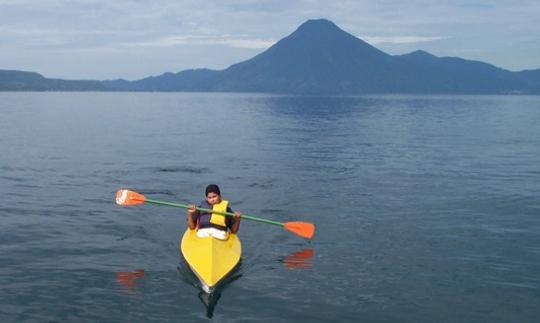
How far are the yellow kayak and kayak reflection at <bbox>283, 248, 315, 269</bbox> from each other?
1544mm

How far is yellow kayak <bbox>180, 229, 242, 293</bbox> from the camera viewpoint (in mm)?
12844

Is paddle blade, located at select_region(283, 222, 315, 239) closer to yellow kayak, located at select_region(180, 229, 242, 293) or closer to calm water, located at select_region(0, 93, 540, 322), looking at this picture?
calm water, located at select_region(0, 93, 540, 322)

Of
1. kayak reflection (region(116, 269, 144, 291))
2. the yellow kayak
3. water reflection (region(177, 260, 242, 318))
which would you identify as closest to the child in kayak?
the yellow kayak

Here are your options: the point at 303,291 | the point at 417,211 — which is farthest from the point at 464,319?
the point at 417,211

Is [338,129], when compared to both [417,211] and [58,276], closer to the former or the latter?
[417,211]

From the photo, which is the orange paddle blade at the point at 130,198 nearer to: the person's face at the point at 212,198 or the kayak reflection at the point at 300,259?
the person's face at the point at 212,198

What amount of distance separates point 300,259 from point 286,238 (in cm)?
221

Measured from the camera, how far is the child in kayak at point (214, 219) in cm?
1472

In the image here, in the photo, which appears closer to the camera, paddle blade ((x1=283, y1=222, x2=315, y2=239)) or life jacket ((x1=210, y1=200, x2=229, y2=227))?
life jacket ((x1=210, y1=200, x2=229, y2=227))

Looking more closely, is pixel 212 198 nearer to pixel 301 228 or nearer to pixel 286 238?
pixel 301 228

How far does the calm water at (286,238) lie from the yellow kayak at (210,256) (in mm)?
340

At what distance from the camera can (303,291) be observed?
511 inches

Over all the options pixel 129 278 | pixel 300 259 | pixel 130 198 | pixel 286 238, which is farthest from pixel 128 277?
pixel 286 238

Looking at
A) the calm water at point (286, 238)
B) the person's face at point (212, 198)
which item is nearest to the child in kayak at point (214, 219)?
the person's face at point (212, 198)
